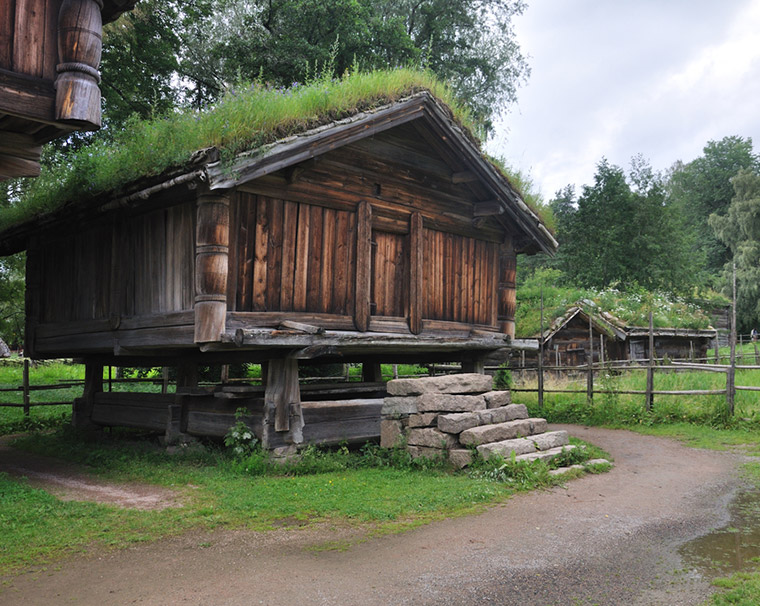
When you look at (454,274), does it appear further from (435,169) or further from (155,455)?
(155,455)

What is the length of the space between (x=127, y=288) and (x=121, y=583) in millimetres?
6101

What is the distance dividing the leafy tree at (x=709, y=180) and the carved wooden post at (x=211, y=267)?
51519 mm

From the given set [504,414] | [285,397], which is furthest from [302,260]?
[504,414]

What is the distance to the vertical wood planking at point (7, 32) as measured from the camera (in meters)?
5.96

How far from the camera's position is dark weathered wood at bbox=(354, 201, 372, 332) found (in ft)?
32.8

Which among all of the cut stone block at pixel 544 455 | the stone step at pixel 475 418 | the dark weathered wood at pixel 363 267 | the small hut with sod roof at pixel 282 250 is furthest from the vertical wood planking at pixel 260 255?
the cut stone block at pixel 544 455

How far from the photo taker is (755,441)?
435 inches

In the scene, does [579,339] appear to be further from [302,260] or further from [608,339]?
[302,260]

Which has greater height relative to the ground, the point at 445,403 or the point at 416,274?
the point at 416,274

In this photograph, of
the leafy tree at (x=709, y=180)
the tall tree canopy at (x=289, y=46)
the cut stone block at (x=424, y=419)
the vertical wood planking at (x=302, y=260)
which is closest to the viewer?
the cut stone block at (x=424, y=419)

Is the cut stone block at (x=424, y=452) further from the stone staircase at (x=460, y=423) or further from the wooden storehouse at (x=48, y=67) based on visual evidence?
the wooden storehouse at (x=48, y=67)

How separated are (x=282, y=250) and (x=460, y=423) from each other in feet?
11.2

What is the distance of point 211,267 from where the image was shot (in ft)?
26.9

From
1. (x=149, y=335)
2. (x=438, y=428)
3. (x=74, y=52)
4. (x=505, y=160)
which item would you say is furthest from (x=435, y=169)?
(x=74, y=52)
